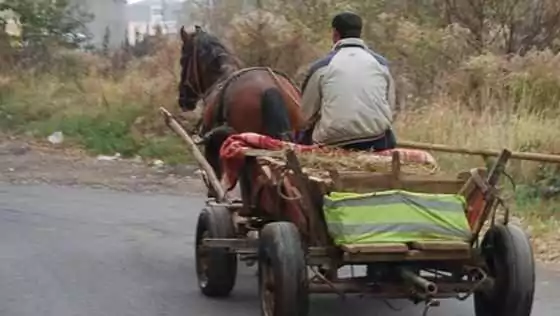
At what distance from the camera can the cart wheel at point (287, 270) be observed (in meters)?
7.76

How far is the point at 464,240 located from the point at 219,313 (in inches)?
91.5

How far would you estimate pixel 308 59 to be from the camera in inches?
837

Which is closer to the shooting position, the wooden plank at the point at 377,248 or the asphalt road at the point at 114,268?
the wooden plank at the point at 377,248

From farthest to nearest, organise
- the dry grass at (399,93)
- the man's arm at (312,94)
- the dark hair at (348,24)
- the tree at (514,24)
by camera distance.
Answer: the tree at (514,24), the dry grass at (399,93), the dark hair at (348,24), the man's arm at (312,94)

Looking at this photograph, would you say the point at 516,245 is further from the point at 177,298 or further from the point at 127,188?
the point at 127,188

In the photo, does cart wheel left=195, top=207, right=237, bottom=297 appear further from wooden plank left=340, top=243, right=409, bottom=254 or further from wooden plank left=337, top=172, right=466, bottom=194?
wooden plank left=340, top=243, right=409, bottom=254

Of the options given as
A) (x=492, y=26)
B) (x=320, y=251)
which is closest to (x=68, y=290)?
(x=320, y=251)

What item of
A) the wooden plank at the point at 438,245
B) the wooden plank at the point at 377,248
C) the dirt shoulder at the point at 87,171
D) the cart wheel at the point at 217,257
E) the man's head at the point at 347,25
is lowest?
the dirt shoulder at the point at 87,171

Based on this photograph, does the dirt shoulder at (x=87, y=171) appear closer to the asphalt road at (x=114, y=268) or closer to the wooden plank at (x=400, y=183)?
the asphalt road at (x=114, y=268)

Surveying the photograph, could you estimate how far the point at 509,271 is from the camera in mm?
8023

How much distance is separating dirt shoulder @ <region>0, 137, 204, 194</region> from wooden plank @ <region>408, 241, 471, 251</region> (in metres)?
10.1

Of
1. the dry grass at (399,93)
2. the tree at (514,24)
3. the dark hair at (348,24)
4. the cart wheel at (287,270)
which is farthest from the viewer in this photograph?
the tree at (514,24)

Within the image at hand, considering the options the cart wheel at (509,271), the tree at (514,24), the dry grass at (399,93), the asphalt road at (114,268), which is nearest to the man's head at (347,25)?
the cart wheel at (509,271)

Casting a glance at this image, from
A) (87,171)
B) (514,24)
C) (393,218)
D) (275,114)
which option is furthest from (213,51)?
(514,24)
